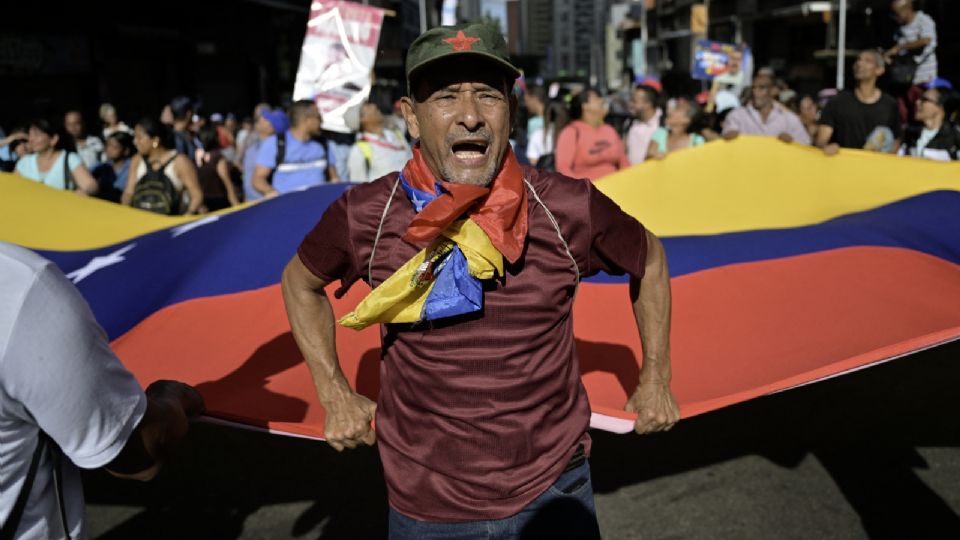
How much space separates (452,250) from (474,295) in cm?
13

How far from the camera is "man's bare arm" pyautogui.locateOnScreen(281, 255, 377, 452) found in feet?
7.76

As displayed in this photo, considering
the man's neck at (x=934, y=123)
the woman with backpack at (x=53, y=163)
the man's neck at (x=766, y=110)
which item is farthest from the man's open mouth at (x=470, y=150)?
the man's neck at (x=766, y=110)

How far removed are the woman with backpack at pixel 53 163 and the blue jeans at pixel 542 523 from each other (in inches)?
223

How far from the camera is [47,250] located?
447 cm

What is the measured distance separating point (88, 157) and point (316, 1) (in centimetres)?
360

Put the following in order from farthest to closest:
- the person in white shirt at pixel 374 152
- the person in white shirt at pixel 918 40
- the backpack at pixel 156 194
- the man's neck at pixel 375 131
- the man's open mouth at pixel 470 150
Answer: the person in white shirt at pixel 918 40
the man's neck at pixel 375 131
the person in white shirt at pixel 374 152
the backpack at pixel 156 194
the man's open mouth at pixel 470 150

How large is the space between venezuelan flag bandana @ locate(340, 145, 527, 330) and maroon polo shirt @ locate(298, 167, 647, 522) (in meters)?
0.06

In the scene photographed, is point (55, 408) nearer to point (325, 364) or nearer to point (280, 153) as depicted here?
point (325, 364)

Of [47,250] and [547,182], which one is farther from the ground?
[547,182]

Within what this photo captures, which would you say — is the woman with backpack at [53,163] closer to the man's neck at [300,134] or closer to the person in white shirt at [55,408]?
the man's neck at [300,134]

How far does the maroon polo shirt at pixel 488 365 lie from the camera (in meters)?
2.12

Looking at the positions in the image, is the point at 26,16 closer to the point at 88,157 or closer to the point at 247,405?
the point at 88,157

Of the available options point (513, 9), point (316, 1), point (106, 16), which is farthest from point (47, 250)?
point (513, 9)

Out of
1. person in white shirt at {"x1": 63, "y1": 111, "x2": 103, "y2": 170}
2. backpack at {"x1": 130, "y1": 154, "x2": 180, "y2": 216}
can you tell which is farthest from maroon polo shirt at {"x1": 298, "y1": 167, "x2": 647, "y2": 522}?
person in white shirt at {"x1": 63, "y1": 111, "x2": 103, "y2": 170}
